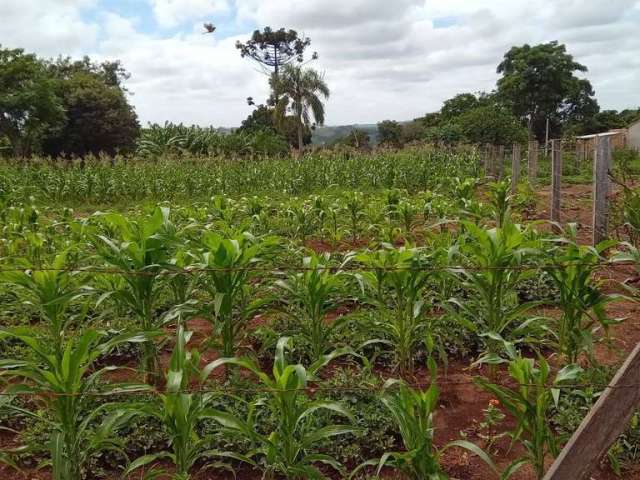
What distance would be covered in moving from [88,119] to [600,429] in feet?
115

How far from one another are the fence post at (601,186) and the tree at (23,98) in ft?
87.0

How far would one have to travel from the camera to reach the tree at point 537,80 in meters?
42.7

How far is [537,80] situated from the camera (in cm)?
4297

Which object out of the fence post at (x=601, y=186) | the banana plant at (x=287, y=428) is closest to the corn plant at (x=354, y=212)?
the fence post at (x=601, y=186)

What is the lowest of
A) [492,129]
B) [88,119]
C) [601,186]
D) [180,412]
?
[180,412]

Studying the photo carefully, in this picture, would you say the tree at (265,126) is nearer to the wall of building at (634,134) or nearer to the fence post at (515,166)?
the wall of building at (634,134)

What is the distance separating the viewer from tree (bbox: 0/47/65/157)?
2628cm

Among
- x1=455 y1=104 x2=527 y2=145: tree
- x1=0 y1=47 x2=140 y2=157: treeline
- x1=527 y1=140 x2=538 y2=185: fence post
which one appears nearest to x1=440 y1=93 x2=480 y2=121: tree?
x1=455 y1=104 x2=527 y2=145: tree

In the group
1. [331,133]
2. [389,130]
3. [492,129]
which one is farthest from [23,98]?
[331,133]

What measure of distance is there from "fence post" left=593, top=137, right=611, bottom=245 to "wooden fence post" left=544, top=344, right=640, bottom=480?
15.3ft

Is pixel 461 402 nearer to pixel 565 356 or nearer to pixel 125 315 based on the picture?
pixel 565 356

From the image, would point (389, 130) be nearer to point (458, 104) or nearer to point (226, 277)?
point (458, 104)

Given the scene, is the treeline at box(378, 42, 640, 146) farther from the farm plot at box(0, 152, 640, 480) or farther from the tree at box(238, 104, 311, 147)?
the farm plot at box(0, 152, 640, 480)

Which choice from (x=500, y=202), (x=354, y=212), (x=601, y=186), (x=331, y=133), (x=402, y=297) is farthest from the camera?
(x=331, y=133)
